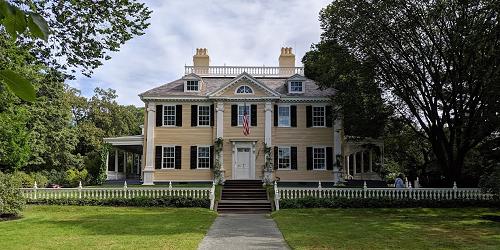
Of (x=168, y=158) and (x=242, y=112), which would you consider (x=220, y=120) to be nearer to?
(x=242, y=112)

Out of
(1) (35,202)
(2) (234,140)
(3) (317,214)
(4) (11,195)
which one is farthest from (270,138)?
(4) (11,195)

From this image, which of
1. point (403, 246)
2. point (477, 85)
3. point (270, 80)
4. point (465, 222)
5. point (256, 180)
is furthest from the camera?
point (270, 80)

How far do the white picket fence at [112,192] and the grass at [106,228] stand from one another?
4.32ft

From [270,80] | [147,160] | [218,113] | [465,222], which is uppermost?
[270,80]

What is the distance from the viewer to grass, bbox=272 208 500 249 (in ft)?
38.0

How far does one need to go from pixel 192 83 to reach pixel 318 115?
8391mm

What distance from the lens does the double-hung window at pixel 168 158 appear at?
30.1m

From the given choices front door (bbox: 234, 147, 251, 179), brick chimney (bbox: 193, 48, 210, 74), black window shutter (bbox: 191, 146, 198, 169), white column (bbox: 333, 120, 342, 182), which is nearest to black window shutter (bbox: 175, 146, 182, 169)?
black window shutter (bbox: 191, 146, 198, 169)

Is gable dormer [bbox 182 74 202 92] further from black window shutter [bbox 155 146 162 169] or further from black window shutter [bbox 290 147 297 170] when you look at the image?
black window shutter [bbox 290 147 297 170]

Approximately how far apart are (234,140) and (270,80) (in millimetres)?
5696

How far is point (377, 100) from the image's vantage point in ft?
79.9

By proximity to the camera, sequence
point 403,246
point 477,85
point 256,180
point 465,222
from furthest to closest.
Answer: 1. point 256,180
2. point 477,85
3. point 465,222
4. point 403,246

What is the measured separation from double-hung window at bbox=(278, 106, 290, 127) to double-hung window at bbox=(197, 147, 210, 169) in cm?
496

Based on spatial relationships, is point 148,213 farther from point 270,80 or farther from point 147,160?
point 270,80
